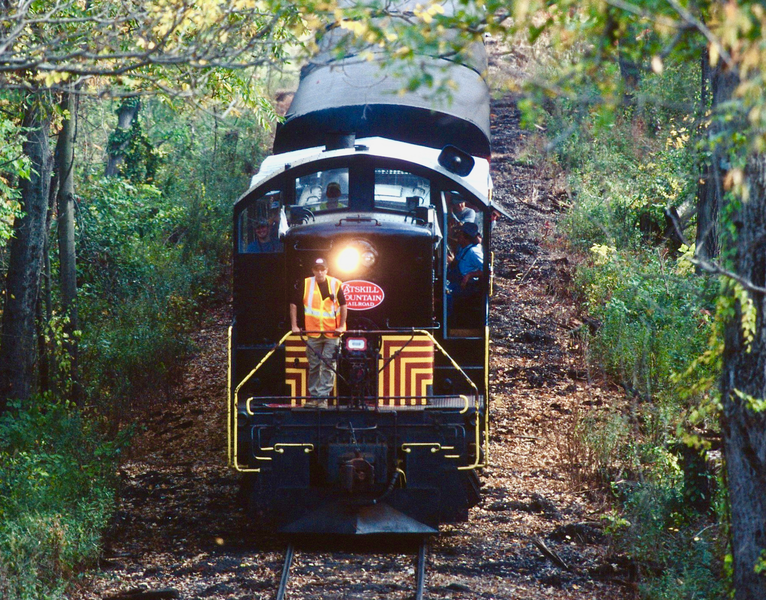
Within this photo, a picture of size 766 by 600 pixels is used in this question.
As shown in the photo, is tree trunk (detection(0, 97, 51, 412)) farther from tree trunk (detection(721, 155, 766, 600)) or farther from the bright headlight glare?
tree trunk (detection(721, 155, 766, 600))

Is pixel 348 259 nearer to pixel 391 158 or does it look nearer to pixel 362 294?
pixel 362 294

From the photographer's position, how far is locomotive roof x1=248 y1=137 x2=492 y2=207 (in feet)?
29.8

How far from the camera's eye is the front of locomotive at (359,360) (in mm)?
8547

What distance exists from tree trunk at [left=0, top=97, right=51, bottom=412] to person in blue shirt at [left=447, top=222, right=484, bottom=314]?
19.1ft

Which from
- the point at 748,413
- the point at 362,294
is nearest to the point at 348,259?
the point at 362,294

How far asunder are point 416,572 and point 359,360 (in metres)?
2.03

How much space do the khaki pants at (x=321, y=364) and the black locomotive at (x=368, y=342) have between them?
0.11m

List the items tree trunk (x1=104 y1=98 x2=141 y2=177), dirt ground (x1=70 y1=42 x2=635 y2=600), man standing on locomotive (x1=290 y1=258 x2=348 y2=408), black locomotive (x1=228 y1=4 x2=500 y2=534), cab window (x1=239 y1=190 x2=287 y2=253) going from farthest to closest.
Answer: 1. tree trunk (x1=104 y1=98 x2=141 y2=177)
2. cab window (x1=239 y1=190 x2=287 y2=253)
3. man standing on locomotive (x1=290 y1=258 x2=348 y2=408)
4. black locomotive (x1=228 y1=4 x2=500 y2=534)
5. dirt ground (x1=70 y1=42 x2=635 y2=600)

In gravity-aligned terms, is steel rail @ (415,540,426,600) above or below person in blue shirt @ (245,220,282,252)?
below

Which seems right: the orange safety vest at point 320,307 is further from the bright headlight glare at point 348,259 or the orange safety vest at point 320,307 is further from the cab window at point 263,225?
the cab window at point 263,225

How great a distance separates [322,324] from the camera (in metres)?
8.79

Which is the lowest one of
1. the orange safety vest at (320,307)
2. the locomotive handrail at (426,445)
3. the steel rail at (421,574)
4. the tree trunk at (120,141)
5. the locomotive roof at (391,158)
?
the steel rail at (421,574)

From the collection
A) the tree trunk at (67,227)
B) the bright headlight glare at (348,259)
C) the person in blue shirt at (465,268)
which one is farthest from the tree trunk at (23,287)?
the person in blue shirt at (465,268)

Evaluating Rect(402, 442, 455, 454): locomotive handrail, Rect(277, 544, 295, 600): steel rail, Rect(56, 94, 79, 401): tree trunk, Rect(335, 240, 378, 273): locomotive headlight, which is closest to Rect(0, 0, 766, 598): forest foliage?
Rect(56, 94, 79, 401): tree trunk
